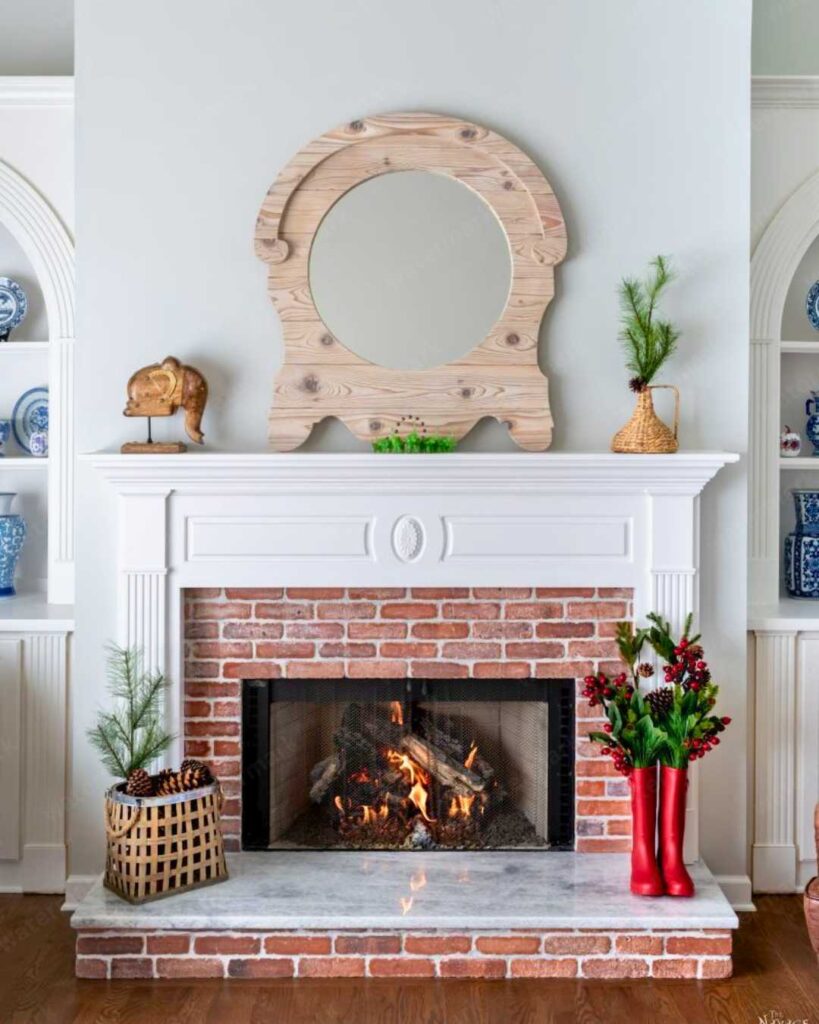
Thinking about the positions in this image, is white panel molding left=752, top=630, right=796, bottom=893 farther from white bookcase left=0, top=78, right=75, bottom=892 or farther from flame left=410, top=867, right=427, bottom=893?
white bookcase left=0, top=78, right=75, bottom=892

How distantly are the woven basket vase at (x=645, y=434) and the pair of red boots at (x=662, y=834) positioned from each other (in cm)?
88

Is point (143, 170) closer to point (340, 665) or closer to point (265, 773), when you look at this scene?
point (340, 665)

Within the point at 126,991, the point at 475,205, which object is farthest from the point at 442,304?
the point at 126,991

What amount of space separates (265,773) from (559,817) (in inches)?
34.6

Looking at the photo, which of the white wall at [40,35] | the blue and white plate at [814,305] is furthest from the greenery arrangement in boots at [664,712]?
the white wall at [40,35]

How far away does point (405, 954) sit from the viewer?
10.3 ft

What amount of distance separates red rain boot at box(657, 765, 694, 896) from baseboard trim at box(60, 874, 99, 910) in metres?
1.66

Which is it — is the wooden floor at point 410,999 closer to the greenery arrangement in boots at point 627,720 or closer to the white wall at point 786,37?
the greenery arrangement in boots at point 627,720

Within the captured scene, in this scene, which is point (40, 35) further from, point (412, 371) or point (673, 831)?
point (673, 831)

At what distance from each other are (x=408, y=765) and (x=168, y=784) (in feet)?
2.42

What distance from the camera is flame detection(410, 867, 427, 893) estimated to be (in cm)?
329

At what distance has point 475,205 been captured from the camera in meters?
3.55

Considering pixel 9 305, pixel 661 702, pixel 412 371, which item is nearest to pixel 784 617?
pixel 661 702

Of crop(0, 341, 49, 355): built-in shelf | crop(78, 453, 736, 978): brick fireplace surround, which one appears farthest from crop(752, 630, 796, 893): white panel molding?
crop(0, 341, 49, 355): built-in shelf
